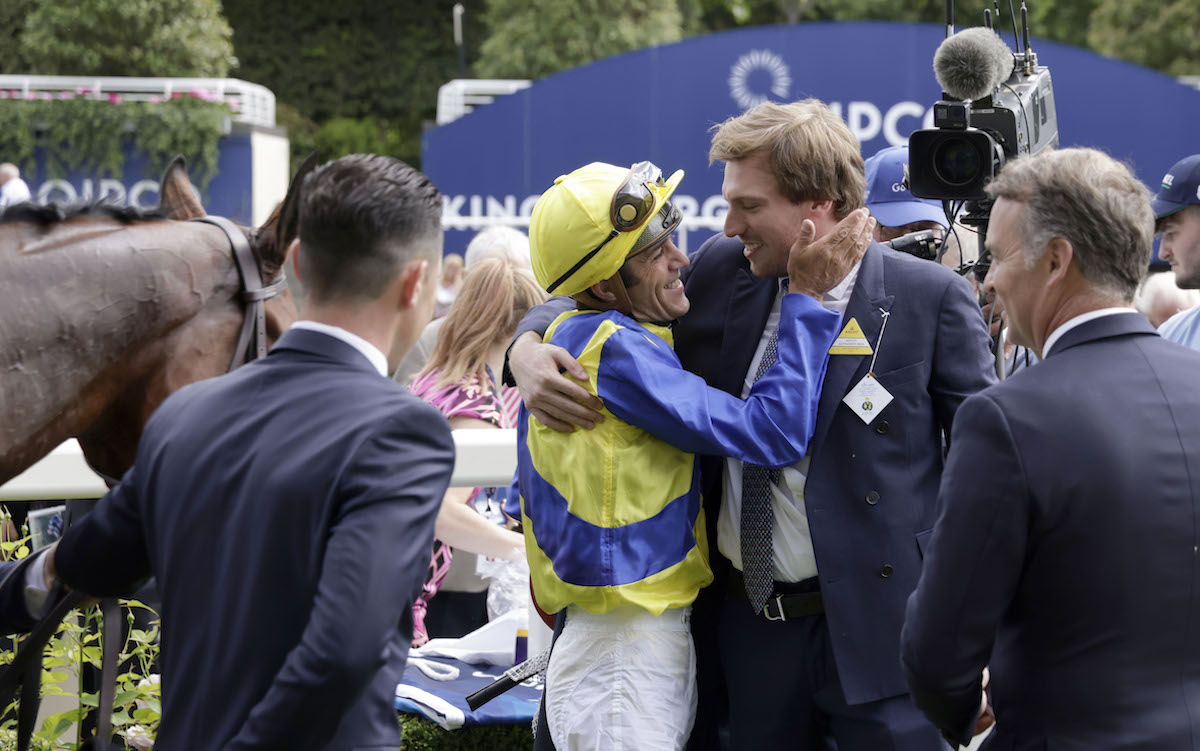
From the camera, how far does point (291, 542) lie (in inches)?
65.3

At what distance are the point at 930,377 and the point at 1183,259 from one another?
204 cm

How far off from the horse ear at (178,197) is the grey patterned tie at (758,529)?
1.28 metres

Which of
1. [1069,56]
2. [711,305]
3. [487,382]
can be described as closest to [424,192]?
[711,305]

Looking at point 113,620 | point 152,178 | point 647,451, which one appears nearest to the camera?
point 647,451

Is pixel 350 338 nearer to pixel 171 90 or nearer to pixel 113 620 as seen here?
pixel 113 620

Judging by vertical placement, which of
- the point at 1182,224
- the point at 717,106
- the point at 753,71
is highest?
the point at 1182,224

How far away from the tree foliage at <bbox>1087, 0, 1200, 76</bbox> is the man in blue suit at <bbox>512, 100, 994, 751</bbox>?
974 inches

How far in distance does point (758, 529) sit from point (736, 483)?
0.11m

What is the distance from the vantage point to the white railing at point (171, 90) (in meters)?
18.3

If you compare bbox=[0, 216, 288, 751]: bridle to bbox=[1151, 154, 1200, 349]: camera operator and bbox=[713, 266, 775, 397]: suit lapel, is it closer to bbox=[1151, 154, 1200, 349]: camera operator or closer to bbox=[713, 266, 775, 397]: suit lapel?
bbox=[713, 266, 775, 397]: suit lapel

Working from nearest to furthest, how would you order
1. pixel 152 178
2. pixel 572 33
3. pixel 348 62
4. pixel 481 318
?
pixel 481 318
pixel 152 178
pixel 572 33
pixel 348 62

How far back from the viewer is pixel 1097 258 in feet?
6.12

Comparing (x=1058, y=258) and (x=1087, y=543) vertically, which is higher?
(x=1058, y=258)

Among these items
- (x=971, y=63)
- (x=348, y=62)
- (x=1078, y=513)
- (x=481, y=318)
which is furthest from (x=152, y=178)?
(x=1078, y=513)
